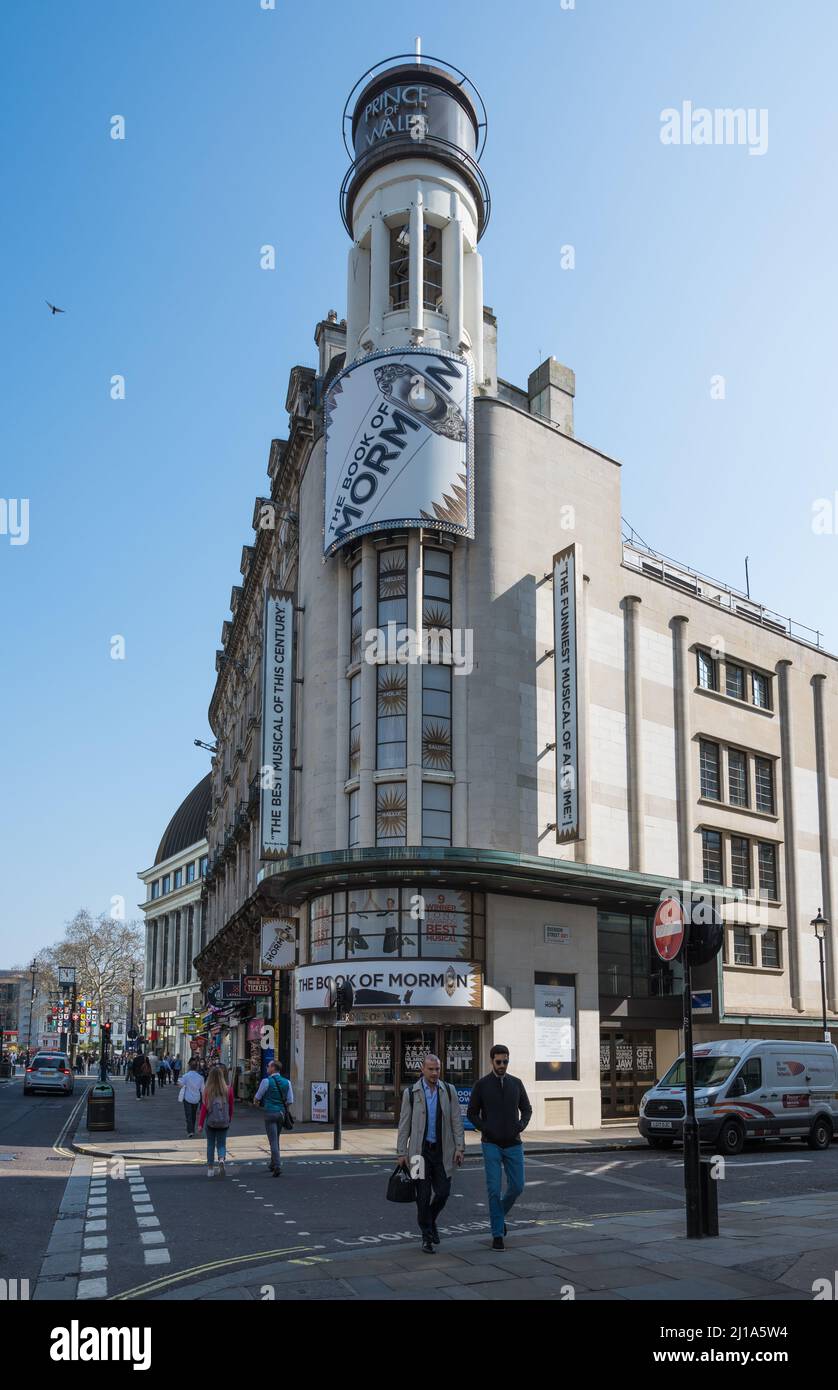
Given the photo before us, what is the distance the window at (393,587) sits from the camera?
3228cm

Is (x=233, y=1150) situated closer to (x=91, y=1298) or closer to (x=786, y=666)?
(x=91, y=1298)

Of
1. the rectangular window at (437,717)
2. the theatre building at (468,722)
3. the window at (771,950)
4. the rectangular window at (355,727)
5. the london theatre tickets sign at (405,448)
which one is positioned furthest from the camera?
the window at (771,950)

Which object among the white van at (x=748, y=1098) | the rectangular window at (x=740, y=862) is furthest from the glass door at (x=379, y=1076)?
the rectangular window at (x=740, y=862)

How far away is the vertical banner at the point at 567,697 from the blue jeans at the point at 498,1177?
19248 millimetres

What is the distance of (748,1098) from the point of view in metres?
23.9

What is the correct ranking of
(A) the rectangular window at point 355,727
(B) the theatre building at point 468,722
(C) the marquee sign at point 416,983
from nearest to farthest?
(C) the marquee sign at point 416,983 < (B) the theatre building at point 468,722 < (A) the rectangular window at point 355,727

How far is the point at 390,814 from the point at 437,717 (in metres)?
2.82

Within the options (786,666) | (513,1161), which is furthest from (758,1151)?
(786,666)

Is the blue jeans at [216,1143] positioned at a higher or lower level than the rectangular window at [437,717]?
lower

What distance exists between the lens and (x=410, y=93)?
3781cm

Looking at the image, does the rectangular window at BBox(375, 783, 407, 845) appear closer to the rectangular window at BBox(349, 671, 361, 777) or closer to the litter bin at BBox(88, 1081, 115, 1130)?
the rectangular window at BBox(349, 671, 361, 777)

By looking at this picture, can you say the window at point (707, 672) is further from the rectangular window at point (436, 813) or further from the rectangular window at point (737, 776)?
the rectangular window at point (436, 813)

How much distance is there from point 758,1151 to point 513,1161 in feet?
53.9

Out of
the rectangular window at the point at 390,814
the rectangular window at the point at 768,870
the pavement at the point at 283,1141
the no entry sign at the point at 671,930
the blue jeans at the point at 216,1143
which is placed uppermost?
the rectangular window at the point at 390,814
